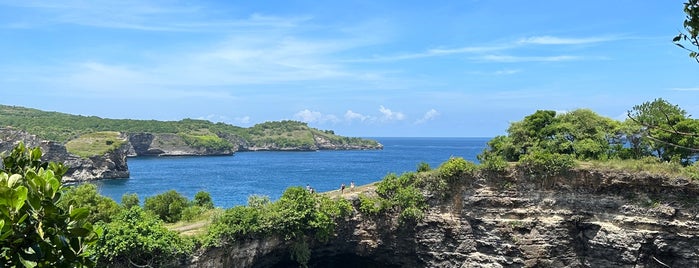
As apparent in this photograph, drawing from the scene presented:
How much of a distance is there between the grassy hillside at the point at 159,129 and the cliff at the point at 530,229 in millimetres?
86617

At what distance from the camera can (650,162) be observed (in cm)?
2739

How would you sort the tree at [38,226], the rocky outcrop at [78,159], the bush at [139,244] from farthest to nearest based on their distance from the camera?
the rocky outcrop at [78,159]
the bush at [139,244]
the tree at [38,226]

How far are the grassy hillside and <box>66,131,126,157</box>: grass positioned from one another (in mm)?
2541

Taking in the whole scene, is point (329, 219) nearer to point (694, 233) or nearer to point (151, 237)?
point (151, 237)

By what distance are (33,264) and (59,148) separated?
86358 mm

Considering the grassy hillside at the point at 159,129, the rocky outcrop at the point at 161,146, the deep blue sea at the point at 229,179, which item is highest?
the grassy hillside at the point at 159,129

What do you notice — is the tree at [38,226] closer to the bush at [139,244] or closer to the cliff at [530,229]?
the bush at [139,244]

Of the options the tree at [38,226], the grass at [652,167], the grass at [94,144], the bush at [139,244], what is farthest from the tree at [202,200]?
the grass at [94,144]

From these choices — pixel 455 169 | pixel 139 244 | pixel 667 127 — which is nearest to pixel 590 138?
pixel 667 127

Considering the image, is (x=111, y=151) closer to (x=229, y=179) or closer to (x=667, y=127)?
(x=229, y=179)

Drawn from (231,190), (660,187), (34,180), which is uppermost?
(34,180)

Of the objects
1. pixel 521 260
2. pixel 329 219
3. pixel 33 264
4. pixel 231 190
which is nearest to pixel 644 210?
pixel 521 260

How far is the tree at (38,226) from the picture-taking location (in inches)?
143

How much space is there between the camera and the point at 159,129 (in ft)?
487
